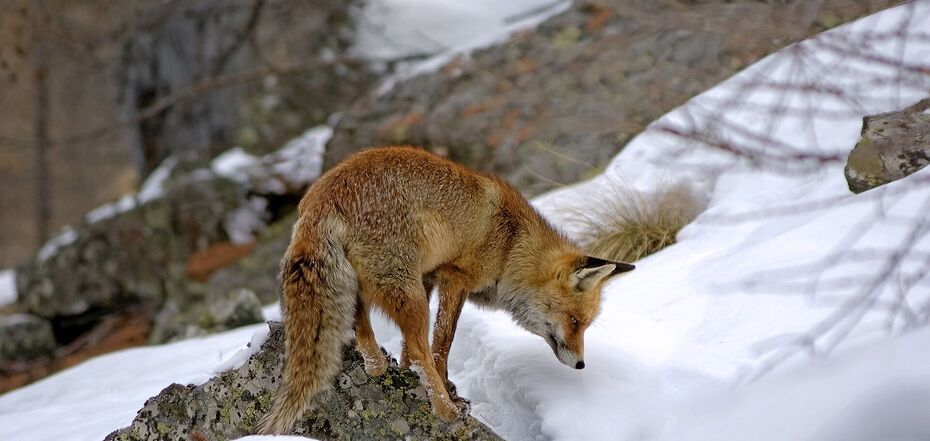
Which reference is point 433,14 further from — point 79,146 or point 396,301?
point 79,146

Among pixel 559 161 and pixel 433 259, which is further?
pixel 559 161

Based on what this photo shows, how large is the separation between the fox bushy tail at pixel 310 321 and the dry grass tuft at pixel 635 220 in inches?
116

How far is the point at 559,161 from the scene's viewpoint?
8.84 m

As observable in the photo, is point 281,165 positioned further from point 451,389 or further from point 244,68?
point 451,389

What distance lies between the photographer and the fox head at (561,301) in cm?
480

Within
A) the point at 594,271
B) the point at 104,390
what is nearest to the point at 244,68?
the point at 104,390

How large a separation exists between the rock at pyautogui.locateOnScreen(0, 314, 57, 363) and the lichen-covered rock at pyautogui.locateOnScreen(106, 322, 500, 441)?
8131 mm

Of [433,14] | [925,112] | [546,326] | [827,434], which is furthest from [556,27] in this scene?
[827,434]

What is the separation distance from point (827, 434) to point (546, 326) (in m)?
1.83

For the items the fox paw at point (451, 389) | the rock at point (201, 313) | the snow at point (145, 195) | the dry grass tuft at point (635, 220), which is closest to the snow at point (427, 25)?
the snow at point (145, 195)

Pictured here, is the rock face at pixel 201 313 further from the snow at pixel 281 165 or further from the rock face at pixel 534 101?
the rock face at pixel 534 101

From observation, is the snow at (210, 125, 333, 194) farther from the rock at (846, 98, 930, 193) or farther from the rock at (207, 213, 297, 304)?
the rock at (846, 98, 930, 193)

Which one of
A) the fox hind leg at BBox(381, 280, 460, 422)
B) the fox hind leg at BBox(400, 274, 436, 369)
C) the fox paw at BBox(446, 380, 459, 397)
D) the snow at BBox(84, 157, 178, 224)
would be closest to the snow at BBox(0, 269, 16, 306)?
the snow at BBox(84, 157, 178, 224)

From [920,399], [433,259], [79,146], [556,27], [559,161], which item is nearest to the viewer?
[920,399]
